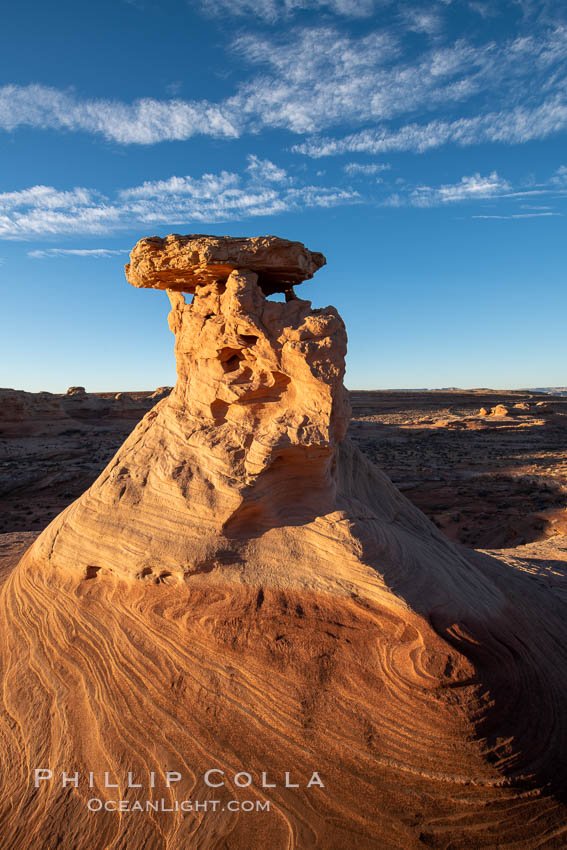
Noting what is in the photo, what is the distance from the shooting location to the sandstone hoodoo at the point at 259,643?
11.6 feet

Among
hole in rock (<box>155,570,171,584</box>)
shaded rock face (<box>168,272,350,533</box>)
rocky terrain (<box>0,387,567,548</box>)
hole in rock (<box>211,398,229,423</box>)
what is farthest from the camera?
rocky terrain (<box>0,387,567,548</box>)

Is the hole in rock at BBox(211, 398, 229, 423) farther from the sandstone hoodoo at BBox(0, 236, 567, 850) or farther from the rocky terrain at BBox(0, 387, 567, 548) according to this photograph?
the rocky terrain at BBox(0, 387, 567, 548)

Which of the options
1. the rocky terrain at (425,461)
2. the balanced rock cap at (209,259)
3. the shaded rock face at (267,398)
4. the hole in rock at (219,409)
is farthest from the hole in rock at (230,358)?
the rocky terrain at (425,461)

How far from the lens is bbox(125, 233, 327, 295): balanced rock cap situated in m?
5.05

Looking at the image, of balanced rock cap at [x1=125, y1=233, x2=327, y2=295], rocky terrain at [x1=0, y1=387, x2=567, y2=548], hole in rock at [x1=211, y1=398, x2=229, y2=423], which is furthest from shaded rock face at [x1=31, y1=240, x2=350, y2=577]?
rocky terrain at [x1=0, y1=387, x2=567, y2=548]

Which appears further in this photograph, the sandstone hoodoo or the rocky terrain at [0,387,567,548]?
the rocky terrain at [0,387,567,548]

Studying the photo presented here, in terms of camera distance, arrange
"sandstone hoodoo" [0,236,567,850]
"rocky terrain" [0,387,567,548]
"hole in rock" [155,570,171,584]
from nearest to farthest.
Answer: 1. "sandstone hoodoo" [0,236,567,850]
2. "hole in rock" [155,570,171,584]
3. "rocky terrain" [0,387,567,548]

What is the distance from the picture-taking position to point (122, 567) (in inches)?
192

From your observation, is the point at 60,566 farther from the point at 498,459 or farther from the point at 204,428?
the point at 498,459

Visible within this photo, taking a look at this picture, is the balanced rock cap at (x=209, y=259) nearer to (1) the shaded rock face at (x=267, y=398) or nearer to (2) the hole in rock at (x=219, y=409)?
(1) the shaded rock face at (x=267, y=398)

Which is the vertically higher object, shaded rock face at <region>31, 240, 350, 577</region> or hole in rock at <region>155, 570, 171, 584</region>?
shaded rock face at <region>31, 240, 350, 577</region>

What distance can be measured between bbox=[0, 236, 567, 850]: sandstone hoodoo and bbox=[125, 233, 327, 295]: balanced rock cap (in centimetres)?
3

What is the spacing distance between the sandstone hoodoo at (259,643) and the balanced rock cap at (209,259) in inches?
1.2

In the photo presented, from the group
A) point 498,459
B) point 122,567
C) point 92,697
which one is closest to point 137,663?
point 92,697
